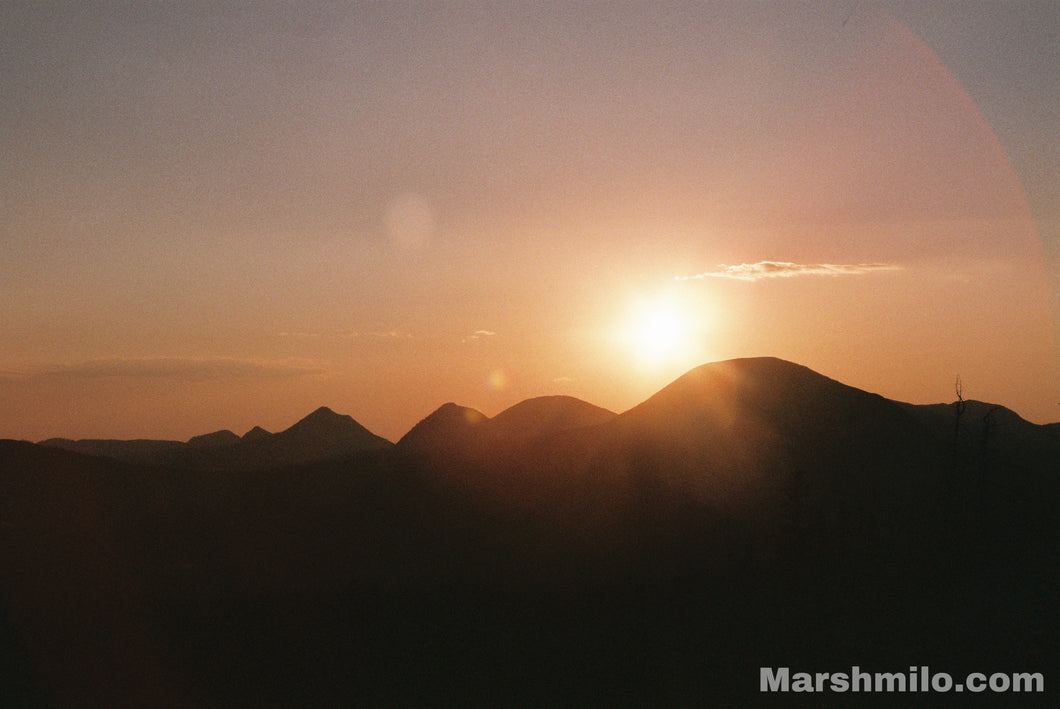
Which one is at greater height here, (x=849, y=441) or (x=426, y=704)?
(x=849, y=441)

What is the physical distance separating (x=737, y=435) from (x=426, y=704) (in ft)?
155

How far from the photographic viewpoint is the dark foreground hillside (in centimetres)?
2880

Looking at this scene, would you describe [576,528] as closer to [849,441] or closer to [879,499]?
[879,499]

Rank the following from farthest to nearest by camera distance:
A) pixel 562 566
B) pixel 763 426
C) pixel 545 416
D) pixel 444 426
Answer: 1. pixel 444 426
2. pixel 545 416
3. pixel 763 426
4. pixel 562 566

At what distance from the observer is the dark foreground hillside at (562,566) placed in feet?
94.5

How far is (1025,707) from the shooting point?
988 inches

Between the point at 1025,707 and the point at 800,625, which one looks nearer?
the point at 1025,707

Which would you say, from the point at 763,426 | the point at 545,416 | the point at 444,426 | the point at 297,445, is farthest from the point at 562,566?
the point at 297,445

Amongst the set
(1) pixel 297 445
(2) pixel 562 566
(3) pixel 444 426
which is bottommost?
(1) pixel 297 445

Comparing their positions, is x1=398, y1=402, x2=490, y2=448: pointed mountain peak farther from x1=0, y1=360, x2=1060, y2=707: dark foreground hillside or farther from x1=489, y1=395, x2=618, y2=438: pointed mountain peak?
x1=0, y1=360, x2=1060, y2=707: dark foreground hillside

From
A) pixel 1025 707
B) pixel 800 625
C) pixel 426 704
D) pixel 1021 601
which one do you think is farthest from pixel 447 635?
pixel 1021 601

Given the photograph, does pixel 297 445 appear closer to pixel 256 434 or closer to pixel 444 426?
pixel 256 434

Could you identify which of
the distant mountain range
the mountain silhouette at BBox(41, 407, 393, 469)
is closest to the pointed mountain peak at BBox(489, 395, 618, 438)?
the distant mountain range

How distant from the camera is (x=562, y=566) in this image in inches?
1836
